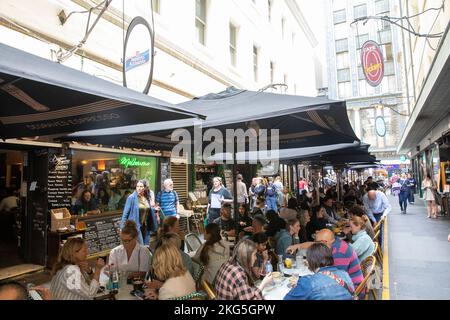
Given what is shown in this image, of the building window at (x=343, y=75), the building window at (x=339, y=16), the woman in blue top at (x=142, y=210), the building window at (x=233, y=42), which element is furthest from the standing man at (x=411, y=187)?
the building window at (x=339, y=16)

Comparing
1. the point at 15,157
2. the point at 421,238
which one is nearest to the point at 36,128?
the point at 15,157

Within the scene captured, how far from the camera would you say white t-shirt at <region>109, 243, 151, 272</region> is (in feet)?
14.3

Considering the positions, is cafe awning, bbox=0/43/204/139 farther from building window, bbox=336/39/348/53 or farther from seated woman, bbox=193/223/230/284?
building window, bbox=336/39/348/53

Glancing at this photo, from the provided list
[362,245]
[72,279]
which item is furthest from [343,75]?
[72,279]

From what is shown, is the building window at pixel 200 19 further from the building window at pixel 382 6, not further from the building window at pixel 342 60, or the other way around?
the building window at pixel 382 6

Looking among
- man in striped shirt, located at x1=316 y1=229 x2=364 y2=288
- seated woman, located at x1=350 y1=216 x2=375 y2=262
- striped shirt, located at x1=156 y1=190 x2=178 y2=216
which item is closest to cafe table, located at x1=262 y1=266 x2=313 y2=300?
man in striped shirt, located at x1=316 y1=229 x2=364 y2=288

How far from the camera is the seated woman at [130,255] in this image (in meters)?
4.36

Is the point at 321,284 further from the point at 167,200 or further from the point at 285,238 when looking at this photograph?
the point at 167,200

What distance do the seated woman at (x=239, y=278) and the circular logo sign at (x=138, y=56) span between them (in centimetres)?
438

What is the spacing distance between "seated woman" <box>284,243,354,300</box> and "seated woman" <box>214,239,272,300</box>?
37cm

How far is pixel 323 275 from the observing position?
9.38 feet

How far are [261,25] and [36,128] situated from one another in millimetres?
15132

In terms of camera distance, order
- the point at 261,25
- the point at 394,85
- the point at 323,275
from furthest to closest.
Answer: the point at 394,85 → the point at 261,25 → the point at 323,275
